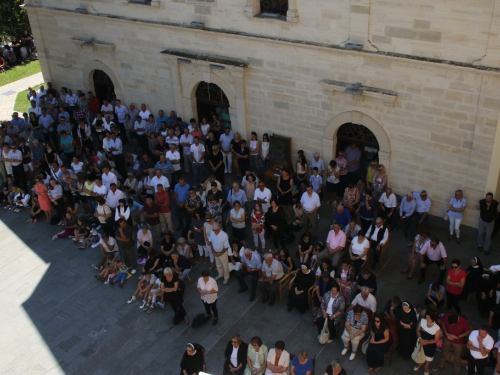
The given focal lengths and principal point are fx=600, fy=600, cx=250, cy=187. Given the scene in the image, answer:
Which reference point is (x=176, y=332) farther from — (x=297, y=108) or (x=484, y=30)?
(x=484, y=30)

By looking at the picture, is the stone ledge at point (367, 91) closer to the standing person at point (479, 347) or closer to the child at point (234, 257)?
the child at point (234, 257)

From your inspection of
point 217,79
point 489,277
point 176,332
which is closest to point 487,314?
point 489,277

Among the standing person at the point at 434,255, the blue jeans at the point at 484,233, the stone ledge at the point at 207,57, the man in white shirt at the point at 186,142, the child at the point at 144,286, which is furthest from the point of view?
the man in white shirt at the point at 186,142

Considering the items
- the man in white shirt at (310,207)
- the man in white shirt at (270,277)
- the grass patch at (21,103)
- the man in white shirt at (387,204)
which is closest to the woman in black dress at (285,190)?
the man in white shirt at (310,207)

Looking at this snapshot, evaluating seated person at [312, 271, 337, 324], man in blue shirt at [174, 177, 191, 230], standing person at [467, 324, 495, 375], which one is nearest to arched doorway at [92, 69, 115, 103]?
man in blue shirt at [174, 177, 191, 230]

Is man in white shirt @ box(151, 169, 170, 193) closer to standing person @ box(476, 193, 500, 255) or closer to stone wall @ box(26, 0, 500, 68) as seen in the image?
stone wall @ box(26, 0, 500, 68)

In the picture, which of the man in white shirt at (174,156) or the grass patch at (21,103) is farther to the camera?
the grass patch at (21,103)

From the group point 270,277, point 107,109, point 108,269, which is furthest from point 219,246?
point 107,109

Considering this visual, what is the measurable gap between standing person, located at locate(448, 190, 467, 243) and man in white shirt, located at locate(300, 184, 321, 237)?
3.32 m

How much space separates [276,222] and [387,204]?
9.67ft

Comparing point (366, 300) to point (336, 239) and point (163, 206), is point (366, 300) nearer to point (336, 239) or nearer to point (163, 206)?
point (336, 239)

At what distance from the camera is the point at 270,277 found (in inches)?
542

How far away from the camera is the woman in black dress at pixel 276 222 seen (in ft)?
49.4

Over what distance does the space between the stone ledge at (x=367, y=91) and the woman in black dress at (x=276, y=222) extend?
3.41m
